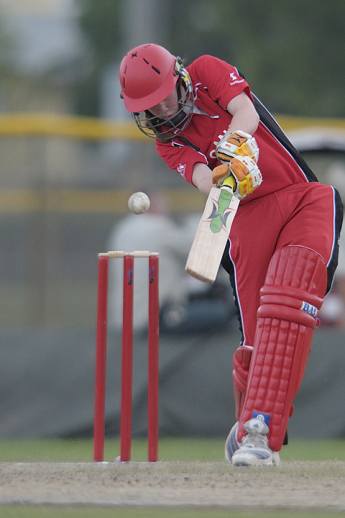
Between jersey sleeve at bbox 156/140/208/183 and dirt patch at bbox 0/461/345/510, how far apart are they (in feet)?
4.29

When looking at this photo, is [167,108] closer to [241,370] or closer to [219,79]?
[219,79]

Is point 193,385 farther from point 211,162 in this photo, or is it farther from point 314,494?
point 314,494

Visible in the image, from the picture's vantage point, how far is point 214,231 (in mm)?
6297

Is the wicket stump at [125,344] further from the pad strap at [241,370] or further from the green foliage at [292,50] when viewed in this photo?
the green foliage at [292,50]

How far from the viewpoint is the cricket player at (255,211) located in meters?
6.43

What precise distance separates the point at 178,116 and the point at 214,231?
0.61 meters

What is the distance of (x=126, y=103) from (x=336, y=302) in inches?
242

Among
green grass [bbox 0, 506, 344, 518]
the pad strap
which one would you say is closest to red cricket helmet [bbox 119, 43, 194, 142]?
the pad strap

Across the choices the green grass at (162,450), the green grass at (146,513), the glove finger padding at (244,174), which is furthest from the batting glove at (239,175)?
the green grass at (162,450)

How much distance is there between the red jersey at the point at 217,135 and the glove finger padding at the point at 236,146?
0.79ft

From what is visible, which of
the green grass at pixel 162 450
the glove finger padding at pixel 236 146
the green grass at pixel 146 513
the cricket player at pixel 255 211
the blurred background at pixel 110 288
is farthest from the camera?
the blurred background at pixel 110 288

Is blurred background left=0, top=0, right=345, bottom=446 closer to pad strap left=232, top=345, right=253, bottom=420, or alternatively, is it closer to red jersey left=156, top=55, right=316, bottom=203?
red jersey left=156, top=55, right=316, bottom=203

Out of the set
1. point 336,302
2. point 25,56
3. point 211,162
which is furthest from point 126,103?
point 25,56

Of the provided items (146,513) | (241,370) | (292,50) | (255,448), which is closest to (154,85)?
(241,370)
